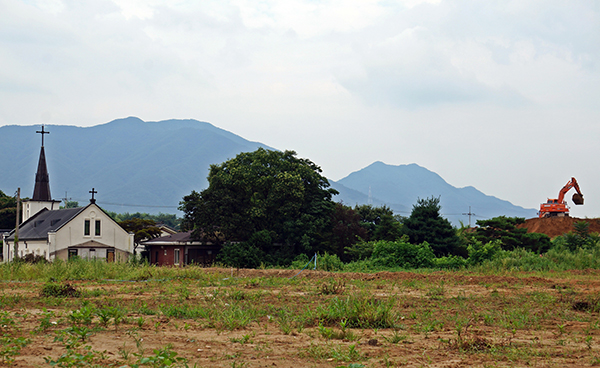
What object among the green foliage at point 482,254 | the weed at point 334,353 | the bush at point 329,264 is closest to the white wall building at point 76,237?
the bush at point 329,264

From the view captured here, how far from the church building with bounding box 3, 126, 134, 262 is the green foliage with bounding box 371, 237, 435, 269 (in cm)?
2503

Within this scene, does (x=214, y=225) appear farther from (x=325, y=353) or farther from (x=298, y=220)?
(x=325, y=353)

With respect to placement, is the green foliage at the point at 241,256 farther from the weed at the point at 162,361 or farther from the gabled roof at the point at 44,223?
the weed at the point at 162,361

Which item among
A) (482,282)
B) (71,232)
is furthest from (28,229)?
(482,282)

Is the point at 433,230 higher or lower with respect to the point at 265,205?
lower

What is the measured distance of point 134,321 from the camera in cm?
1002

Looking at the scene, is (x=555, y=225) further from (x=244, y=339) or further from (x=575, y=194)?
(x=244, y=339)

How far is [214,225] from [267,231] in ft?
14.3

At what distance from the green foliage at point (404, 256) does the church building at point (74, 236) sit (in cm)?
2503

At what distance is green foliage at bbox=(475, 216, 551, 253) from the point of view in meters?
37.3

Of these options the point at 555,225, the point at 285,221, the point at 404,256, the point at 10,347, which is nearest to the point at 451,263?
the point at 404,256

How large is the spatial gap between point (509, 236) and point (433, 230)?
6.47m

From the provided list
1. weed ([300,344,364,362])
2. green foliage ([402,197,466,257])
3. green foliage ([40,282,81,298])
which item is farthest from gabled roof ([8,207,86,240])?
weed ([300,344,364,362])

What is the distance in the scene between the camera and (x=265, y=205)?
39219 mm
